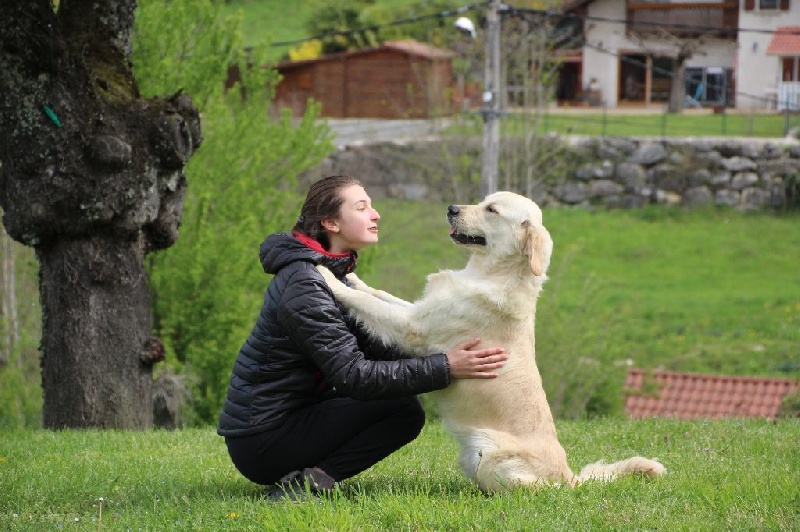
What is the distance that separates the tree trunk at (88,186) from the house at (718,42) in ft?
92.4

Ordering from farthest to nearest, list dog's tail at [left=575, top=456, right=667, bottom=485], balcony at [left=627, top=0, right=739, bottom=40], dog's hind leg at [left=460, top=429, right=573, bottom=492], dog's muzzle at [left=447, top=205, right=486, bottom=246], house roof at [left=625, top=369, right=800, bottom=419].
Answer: balcony at [left=627, top=0, right=739, bottom=40] < house roof at [left=625, top=369, right=800, bottom=419] < dog's tail at [left=575, top=456, right=667, bottom=485] < dog's muzzle at [left=447, top=205, right=486, bottom=246] < dog's hind leg at [left=460, top=429, right=573, bottom=492]

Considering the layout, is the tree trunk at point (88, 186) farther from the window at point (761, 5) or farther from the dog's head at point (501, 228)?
the window at point (761, 5)

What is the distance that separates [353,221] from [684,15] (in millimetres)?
34457

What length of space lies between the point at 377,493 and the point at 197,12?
31.1 ft

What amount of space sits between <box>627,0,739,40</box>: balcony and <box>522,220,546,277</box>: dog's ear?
32.1m

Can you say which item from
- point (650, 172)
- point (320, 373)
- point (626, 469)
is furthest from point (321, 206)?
point (650, 172)

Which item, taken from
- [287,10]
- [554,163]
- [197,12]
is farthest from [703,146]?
[287,10]

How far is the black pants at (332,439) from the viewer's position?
527cm

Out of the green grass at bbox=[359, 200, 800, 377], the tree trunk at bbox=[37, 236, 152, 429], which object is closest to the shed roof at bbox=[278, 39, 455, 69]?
the green grass at bbox=[359, 200, 800, 377]

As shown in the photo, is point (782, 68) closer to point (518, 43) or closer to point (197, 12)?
point (518, 43)

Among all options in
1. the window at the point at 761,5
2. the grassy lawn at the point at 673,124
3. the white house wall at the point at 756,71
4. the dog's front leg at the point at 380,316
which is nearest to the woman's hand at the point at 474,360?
the dog's front leg at the point at 380,316

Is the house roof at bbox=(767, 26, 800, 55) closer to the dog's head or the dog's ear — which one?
the dog's head

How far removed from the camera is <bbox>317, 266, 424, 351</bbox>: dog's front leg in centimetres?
528

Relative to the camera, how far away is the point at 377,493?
5.29 m
